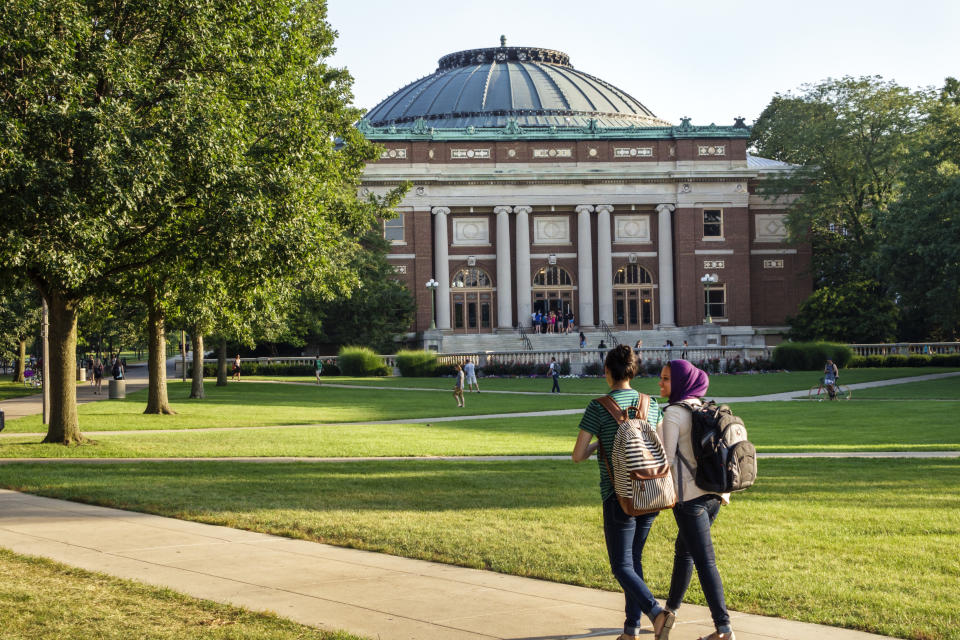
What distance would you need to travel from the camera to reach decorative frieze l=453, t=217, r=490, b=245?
2990 inches

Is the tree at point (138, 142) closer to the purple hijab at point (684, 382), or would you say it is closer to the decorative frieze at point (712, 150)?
the purple hijab at point (684, 382)

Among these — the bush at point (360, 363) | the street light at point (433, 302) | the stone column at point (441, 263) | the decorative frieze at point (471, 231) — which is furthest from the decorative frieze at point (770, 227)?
the bush at point (360, 363)

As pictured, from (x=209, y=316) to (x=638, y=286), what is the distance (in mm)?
51645

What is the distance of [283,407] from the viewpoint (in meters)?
35.2

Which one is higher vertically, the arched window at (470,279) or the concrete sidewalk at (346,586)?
the arched window at (470,279)

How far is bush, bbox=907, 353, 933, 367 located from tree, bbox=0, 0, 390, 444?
140ft

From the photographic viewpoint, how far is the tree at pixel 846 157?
66.9 metres

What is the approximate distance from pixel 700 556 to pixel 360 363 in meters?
50.4

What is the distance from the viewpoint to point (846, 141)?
6744 centimetres

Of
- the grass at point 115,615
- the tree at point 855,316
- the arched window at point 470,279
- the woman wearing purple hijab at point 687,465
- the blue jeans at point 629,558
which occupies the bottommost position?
the grass at point 115,615

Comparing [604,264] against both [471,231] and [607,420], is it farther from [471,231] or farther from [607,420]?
[607,420]

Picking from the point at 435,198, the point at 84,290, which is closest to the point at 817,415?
the point at 84,290

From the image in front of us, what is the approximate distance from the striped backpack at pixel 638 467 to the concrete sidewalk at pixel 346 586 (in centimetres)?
107

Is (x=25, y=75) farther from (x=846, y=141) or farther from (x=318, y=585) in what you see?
(x=846, y=141)
